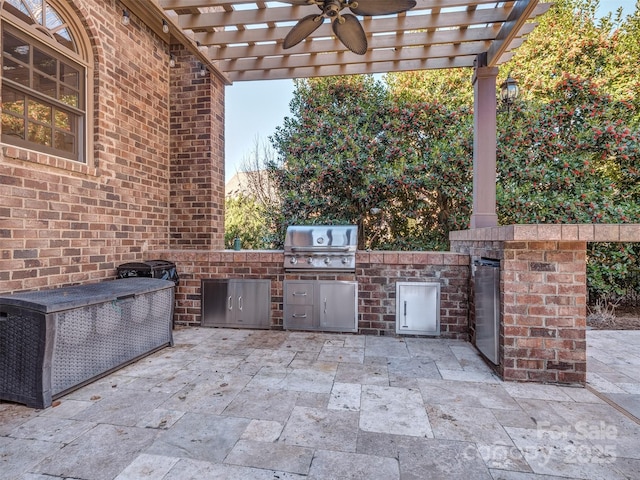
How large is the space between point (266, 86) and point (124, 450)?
8.80 m

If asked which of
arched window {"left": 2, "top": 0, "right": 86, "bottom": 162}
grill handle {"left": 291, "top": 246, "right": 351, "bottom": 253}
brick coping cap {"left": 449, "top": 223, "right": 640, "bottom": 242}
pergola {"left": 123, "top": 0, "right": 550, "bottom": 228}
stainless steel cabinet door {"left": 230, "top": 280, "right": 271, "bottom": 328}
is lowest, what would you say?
stainless steel cabinet door {"left": 230, "top": 280, "right": 271, "bottom": 328}

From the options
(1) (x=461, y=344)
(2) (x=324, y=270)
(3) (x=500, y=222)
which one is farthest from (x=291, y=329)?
(3) (x=500, y=222)

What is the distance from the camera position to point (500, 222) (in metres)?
5.37

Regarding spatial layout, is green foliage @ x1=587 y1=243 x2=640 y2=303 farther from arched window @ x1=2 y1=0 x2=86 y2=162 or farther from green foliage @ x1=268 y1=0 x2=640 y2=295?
arched window @ x1=2 y1=0 x2=86 y2=162

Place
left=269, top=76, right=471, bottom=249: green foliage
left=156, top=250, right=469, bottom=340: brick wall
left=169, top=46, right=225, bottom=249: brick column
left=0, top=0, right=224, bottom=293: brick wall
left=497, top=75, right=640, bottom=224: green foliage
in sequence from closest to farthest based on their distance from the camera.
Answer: left=0, top=0, right=224, bottom=293: brick wall
left=156, top=250, right=469, bottom=340: brick wall
left=169, top=46, right=225, bottom=249: brick column
left=497, top=75, right=640, bottom=224: green foliage
left=269, top=76, right=471, bottom=249: green foliage

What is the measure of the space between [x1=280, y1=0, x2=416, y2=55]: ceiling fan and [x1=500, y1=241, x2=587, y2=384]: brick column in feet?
6.78

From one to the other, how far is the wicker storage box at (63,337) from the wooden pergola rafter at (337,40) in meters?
2.90

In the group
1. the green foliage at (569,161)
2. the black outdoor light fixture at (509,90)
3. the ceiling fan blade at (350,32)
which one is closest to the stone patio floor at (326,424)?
the green foliage at (569,161)

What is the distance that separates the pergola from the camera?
3469mm

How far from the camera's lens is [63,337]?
7.49ft

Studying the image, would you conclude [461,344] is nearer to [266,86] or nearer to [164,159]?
[164,159]

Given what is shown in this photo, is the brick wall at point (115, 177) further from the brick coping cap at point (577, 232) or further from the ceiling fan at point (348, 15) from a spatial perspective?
the brick coping cap at point (577, 232)

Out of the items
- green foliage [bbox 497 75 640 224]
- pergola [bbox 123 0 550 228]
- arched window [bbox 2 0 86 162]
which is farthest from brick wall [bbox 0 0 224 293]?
green foliage [bbox 497 75 640 224]

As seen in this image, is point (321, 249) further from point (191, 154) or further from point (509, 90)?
point (509, 90)
